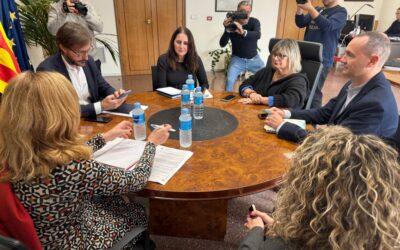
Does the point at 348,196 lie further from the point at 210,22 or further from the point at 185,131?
the point at 210,22

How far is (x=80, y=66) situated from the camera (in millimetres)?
2111

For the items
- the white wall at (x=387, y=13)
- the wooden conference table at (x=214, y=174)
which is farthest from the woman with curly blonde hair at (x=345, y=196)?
the white wall at (x=387, y=13)

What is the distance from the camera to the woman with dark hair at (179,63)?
2.70m

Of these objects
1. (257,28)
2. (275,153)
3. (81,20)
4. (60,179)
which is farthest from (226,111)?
(257,28)

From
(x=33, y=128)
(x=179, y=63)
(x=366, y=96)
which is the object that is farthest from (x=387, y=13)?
(x=33, y=128)

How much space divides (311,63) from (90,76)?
1.88 meters

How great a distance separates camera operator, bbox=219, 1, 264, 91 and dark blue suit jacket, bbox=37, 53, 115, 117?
188 cm

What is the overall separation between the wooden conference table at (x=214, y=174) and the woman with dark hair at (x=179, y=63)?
1.68ft

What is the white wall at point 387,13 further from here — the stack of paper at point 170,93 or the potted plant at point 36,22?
the potted plant at point 36,22

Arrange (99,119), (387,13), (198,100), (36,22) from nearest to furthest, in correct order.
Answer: (99,119), (198,100), (36,22), (387,13)

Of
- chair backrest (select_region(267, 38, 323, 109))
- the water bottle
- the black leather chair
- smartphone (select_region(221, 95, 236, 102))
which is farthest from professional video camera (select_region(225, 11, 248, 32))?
the black leather chair

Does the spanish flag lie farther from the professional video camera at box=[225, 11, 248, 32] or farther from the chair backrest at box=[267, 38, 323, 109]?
the professional video camera at box=[225, 11, 248, 32]

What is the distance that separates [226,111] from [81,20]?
6.20ft

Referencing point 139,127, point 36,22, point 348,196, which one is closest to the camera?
point 348,196
